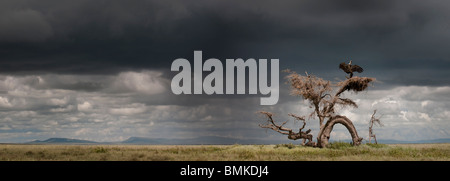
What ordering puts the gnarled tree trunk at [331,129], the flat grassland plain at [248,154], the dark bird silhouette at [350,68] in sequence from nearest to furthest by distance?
the flat grassland plain at [248,154] → the gnarled tree trunk at [331,129] → the dark bird silhouette at [350,68]

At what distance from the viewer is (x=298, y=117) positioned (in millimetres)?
53812

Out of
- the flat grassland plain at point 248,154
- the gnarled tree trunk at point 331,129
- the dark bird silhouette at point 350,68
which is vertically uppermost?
the dark bird silhouette at point 350,68

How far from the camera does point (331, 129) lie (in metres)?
54.1

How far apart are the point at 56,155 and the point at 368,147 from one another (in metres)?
35.2

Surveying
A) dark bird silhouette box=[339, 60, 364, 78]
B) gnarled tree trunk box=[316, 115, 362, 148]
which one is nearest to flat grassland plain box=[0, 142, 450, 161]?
gnarled tree trunk box=[316, 115, 362, 148]

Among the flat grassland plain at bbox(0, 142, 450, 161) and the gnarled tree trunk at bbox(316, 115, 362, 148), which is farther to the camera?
the gnarled tree trunk at bbox(316, 115, 362, 148)

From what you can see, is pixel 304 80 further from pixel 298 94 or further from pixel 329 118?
pixel 329 118

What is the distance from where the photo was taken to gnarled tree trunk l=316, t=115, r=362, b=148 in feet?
176

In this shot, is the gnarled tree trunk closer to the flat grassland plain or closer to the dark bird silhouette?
the flat grassland plain

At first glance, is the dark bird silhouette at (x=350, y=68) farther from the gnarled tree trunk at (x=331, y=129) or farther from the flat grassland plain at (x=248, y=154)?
the flat grassland plain at (x=248, y=154)

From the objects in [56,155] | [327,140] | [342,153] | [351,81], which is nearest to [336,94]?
[351,81]

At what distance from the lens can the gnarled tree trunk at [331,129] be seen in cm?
5359

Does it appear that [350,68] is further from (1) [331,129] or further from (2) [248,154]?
(2) [248,154]

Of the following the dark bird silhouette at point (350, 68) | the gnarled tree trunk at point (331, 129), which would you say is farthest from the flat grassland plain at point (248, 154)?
the dark bird silhouette at point (350, 68)
